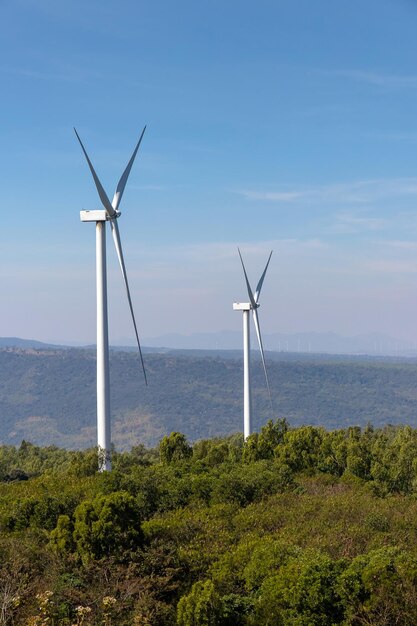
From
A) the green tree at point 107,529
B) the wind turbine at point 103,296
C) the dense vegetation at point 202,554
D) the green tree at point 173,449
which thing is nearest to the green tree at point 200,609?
the dense vegetation at point 202,554

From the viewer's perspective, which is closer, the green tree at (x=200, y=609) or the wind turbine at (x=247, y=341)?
the green tree at (x=200, y=609)

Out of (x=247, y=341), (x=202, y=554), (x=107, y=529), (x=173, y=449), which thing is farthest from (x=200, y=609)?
(x=247, y=341)

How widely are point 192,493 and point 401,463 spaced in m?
22.4

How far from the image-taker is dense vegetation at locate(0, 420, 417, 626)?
28.1 meters

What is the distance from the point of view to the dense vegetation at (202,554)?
92.2ft

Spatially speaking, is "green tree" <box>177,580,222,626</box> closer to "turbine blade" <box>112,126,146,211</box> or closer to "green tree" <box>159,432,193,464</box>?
"turbine blade" <box>112,126,146,211</box>

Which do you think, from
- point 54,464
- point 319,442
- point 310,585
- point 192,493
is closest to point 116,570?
point 310,585

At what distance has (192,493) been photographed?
46969mm

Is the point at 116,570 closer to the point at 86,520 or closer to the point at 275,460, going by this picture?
the point at 86,520

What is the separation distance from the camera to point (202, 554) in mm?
33594

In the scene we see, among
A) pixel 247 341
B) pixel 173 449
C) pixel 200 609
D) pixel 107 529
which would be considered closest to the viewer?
pixel 200 609

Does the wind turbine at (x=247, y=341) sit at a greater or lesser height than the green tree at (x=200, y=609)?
greater

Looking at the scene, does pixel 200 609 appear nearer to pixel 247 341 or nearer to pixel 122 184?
pixel 122 184

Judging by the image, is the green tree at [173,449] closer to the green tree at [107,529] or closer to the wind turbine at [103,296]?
the wind turbine at [103,296]
